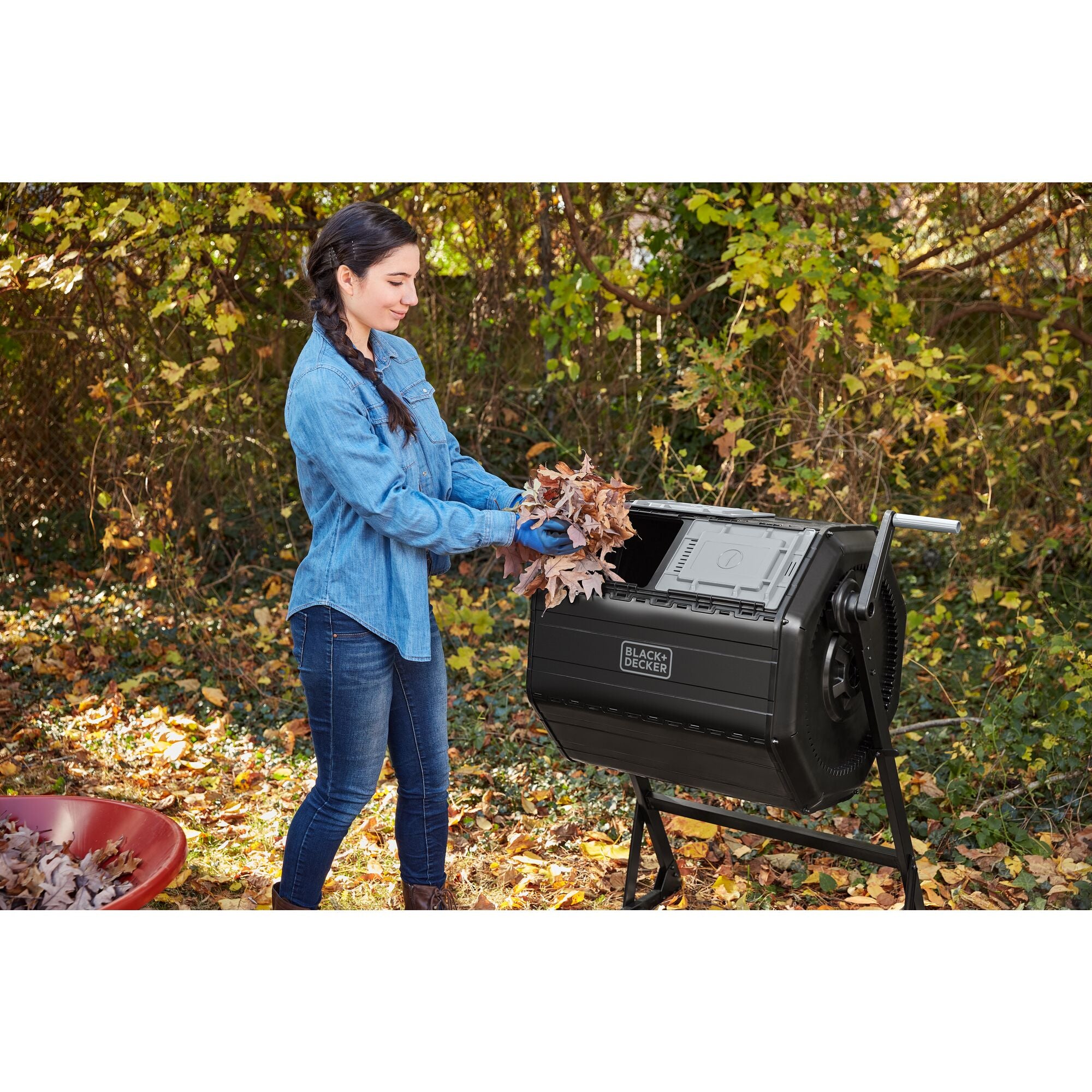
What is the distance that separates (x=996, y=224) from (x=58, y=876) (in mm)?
5149

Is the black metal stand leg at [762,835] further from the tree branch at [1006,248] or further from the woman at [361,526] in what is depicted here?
the tree branch at [1006,248]

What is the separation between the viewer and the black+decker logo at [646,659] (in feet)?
7.71

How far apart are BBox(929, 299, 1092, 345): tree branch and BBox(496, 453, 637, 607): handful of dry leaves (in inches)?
159

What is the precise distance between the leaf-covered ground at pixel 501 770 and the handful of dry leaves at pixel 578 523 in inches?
46.5

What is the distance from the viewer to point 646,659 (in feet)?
7.82

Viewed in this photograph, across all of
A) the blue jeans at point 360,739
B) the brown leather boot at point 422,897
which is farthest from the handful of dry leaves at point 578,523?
the brown leather boot at point 422,897

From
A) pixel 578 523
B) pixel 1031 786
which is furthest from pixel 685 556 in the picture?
pixel 1031 786

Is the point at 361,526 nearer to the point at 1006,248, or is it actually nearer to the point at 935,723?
the point at 935,723

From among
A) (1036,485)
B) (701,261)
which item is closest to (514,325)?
(701,261)

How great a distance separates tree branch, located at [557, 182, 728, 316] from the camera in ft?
16.4

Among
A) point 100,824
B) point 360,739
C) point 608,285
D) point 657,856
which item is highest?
point 608,285

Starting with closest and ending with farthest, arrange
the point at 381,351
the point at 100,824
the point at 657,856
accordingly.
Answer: the point at 381,351, the point at 100,824, the point at 657,856

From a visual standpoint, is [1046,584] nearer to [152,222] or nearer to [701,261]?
[701,261]

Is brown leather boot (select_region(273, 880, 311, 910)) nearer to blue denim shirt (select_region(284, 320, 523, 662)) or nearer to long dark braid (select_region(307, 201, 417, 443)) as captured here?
blue denim shirt (select_region(284, 320, 523, 662))
